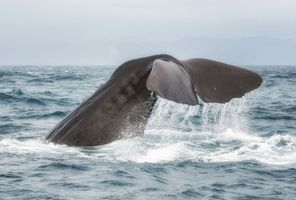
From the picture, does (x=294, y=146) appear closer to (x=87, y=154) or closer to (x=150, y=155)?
(x=150, y=155)

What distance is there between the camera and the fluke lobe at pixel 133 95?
770 centimetres

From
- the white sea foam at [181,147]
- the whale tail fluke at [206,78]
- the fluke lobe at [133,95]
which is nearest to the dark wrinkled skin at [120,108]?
the fluke lobe at [133,95]

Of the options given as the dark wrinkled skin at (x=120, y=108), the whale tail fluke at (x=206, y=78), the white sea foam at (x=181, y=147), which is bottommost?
the white sea foam at (x=181, y=147)

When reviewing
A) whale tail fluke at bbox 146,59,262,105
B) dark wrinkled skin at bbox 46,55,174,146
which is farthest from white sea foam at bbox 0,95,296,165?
whale tail fluke at bbox 146,59,262,105

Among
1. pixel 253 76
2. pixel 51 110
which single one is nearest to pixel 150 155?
pixel 253 76

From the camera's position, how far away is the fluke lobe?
25.2ft

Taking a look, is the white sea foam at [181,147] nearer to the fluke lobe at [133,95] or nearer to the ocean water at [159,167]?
the ocean water at [159,167]

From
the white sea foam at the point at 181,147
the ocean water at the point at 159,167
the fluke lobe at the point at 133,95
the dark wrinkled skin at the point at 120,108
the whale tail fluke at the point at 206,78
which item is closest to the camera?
the whale tail fluke at the point at 206,78

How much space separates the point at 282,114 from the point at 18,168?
1244 centimetres

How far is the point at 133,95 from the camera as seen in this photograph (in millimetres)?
8250

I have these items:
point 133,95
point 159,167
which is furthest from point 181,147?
point 133,95

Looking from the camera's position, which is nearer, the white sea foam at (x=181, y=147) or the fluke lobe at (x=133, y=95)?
the fluke lobe at (x=133, y=95)

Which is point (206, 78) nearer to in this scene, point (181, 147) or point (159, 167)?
point (159, 167)

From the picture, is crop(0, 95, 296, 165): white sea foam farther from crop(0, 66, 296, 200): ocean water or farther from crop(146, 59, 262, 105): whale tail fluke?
crop(146, 59, 262, 105): whale tail fluke
